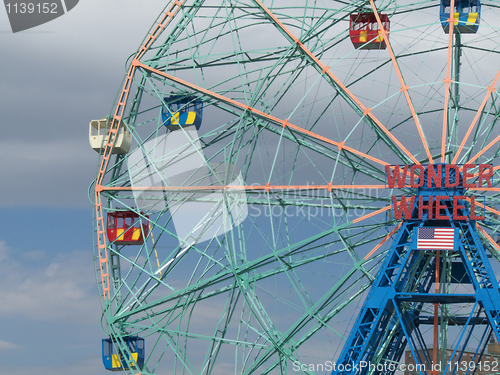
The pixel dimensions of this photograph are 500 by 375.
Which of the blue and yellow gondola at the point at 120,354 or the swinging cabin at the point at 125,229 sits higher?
the swinging cabin at the point at 125,229

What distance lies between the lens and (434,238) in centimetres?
3581

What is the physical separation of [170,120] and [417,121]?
10.8m

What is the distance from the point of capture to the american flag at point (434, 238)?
35.6 meters

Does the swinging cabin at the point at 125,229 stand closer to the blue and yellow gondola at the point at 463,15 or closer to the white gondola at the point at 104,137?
the white gondola at the point at 104,137

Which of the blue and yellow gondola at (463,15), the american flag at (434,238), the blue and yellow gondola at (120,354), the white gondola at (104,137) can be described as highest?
the blue and yellow gondola at (463,15)

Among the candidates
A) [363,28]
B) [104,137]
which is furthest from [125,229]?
[363,28]

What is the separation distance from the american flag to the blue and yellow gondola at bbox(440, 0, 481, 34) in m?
9.11

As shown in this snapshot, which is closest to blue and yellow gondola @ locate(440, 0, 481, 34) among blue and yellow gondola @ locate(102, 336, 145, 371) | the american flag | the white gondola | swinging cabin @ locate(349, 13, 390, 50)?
swinging cabin @ locate(349, 13, 390, 50)

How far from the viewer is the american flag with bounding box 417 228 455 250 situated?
117 ft

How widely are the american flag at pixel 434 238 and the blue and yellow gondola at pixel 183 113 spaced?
11.4 m

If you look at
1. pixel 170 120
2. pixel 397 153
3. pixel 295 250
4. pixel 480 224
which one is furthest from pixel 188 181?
pixel 480 224

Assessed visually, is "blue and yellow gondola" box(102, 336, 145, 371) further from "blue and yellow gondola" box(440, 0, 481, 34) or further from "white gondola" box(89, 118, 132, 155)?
"blue and yellow gondola" box(440, 0, 481, 34)

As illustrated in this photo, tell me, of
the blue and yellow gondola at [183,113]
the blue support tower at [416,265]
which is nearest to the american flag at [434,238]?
the blue support tower at [416,265]

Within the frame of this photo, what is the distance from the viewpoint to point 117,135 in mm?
42406
